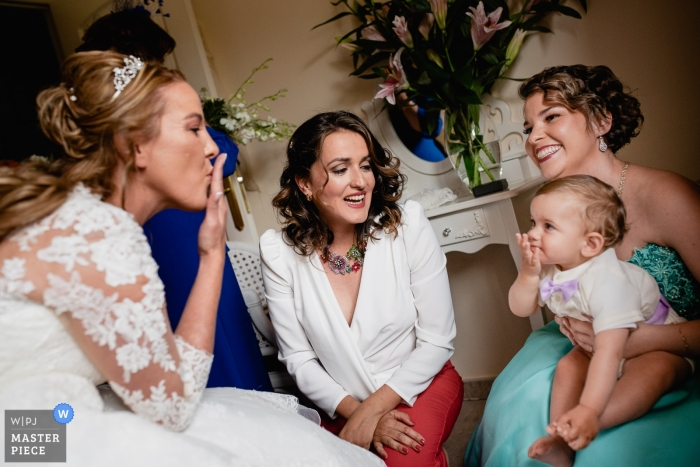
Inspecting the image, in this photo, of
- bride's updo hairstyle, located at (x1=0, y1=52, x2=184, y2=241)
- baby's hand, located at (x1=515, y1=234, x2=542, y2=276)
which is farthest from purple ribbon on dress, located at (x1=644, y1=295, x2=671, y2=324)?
bride's updo hairstyle, located at (x1=0, y1=52, x2=184, y2=241)

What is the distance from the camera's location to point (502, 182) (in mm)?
2252

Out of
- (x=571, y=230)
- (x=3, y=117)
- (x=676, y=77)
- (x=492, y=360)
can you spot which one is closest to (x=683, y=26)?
(x=676, y=77)

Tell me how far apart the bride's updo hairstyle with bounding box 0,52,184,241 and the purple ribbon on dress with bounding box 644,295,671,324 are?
120 centimetres

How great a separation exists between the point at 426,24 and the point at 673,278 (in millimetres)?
1515

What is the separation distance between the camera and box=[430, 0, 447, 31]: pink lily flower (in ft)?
7.43

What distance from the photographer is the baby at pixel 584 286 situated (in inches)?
44.4

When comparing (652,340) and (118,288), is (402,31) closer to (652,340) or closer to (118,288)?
(652,340)

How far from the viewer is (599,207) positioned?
1.20m

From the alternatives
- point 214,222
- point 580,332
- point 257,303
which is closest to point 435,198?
point 257,303

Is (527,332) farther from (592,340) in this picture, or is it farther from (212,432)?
(212,432)

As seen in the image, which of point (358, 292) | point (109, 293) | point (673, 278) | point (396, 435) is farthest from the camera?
point (358, 292)

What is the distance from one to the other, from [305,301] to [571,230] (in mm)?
928

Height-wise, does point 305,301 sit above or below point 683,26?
below

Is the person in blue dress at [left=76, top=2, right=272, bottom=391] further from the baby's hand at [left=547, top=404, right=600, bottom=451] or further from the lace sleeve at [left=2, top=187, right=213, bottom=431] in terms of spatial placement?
the baby's hand at [left=547, top=404, right=600, bottom=451]
